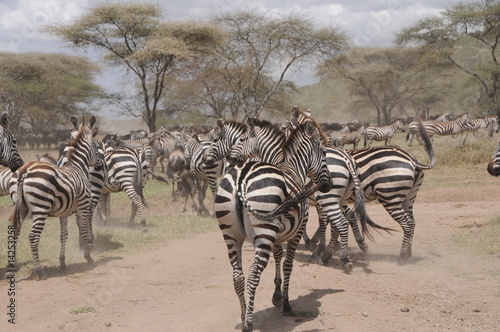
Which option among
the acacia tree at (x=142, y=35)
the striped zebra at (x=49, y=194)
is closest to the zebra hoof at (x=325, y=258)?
the striped zebra at (x=49, y=194)

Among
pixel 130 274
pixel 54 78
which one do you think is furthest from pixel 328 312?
pixel 54 78

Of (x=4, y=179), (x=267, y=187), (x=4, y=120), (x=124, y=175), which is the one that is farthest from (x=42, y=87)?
(x=267, y=187)

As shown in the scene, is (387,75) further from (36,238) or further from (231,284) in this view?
(36,238)

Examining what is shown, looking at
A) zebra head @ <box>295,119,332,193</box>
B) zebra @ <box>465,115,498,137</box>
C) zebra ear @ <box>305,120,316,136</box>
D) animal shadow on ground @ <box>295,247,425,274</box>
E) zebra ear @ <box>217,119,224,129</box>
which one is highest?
zebra @ <box>465,115,498,137</box>

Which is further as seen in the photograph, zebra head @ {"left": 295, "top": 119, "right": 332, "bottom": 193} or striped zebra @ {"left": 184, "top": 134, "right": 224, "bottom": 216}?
striped zebra @ {"left": 184, "top": 134, "right": 224, "bottom": 216}

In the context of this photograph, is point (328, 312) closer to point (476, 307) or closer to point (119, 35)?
point (476, 307)

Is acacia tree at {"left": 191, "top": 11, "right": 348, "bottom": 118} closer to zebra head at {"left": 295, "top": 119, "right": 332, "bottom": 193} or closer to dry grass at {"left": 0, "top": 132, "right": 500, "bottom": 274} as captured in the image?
dry grass at {"left": 0, "top": 132, "right": 500, "bottom": 274}

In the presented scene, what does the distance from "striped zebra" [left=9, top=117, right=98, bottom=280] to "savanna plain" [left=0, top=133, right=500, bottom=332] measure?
63 cm

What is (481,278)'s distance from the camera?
6.49 meters

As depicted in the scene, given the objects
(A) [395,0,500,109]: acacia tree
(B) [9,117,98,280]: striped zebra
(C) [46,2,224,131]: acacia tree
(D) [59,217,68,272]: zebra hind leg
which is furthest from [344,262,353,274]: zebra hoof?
(A) [395,0,500,109]: acacia tree

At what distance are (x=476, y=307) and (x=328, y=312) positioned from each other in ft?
5.12

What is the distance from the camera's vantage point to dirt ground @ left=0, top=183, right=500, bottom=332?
5195 mm

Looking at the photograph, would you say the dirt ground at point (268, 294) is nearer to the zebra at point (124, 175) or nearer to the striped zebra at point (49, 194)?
the striped zebra at point (49, 194)

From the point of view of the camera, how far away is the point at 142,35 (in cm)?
3031
